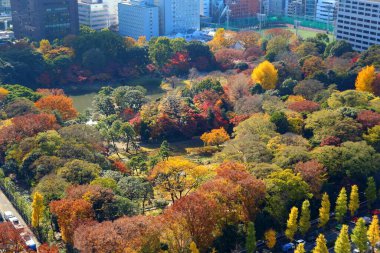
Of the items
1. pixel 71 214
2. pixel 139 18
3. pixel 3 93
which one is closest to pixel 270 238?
pixel 71 214

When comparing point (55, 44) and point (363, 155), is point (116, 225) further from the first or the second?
point (55, 44)

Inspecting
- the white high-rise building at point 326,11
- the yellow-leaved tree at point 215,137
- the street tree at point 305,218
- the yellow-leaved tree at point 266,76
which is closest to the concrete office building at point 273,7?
the white high-rise building at point 326,11

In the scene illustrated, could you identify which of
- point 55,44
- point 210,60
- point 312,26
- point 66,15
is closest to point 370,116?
point 210,60

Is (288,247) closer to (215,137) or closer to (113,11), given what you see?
(215,137)

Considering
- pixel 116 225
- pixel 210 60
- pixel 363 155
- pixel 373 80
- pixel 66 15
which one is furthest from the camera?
pixel 66 15

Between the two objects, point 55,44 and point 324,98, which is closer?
point 324,98

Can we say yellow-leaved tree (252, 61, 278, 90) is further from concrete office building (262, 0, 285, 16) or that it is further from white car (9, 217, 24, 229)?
concrete office building (262, 0, 285, 16)
